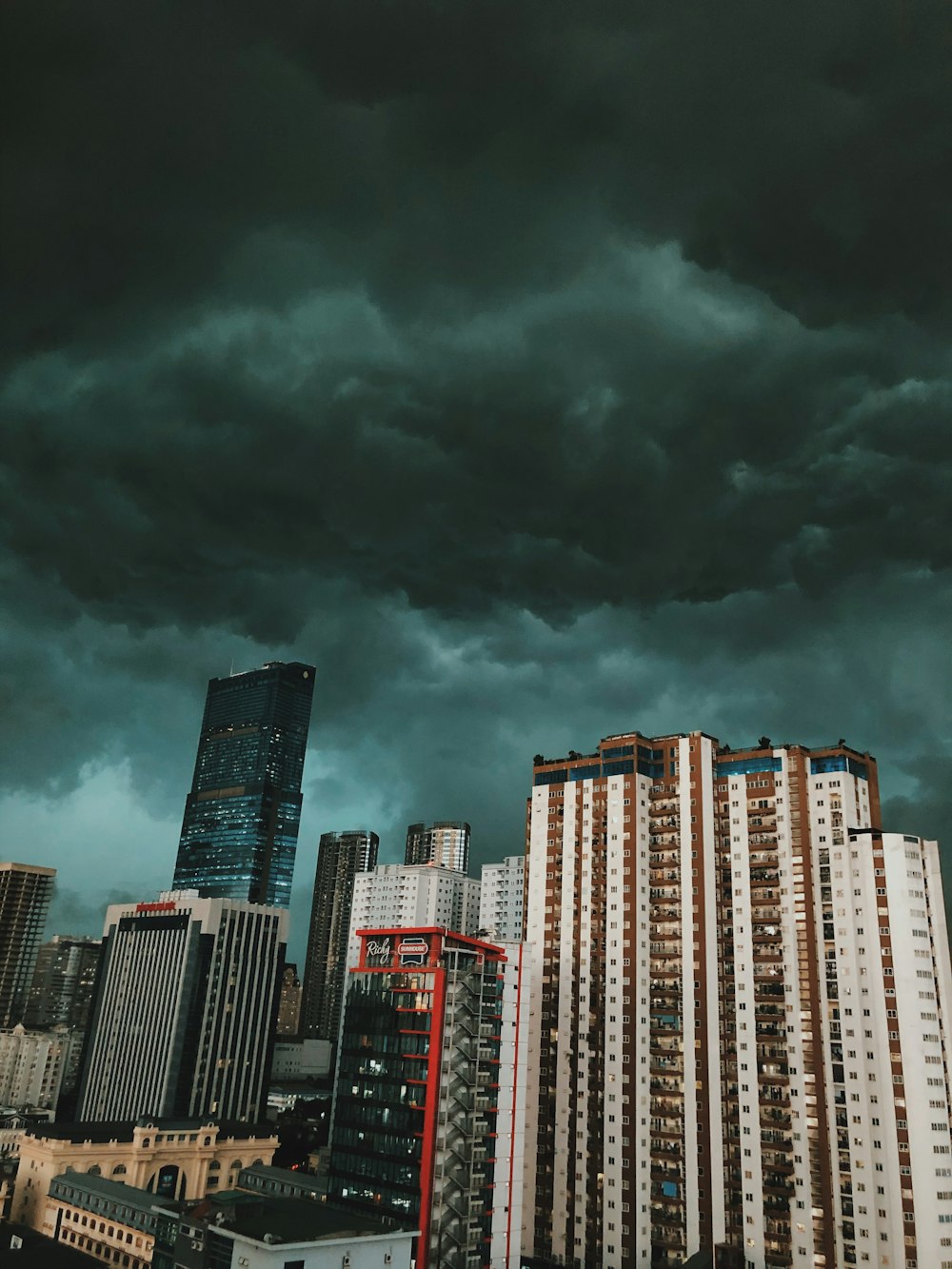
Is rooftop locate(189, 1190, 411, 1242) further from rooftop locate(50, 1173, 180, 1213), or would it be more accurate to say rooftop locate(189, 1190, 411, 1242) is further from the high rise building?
the high rise building

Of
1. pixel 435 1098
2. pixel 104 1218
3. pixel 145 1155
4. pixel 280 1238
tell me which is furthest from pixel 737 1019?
pixel 145 1155

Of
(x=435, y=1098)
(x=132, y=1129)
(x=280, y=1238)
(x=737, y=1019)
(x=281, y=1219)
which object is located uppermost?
(x=737, y=1019)

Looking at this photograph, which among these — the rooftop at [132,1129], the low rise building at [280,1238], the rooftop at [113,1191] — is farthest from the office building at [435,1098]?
the rooftop at [132,1129]

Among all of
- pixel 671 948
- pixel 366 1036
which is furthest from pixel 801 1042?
pixel 366 1036

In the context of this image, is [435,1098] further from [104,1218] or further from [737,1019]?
[737,1019]

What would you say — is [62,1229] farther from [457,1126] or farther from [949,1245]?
[949,1245]

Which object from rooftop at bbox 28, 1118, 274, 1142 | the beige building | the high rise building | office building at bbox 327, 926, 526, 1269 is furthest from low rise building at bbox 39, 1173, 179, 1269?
the high rise building
